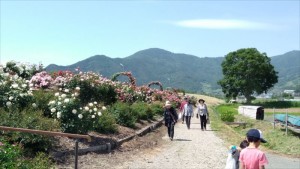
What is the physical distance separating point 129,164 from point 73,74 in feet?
27.6

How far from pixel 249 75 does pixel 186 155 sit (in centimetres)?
7965

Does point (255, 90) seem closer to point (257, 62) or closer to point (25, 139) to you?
point (257, 62)

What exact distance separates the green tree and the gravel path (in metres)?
73.9

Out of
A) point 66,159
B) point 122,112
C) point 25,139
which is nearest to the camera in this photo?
point 25,139

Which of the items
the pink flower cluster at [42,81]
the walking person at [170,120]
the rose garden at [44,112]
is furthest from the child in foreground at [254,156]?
the pink flower cluster at [42,81]

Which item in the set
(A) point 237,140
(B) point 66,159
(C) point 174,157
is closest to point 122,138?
(C) point 174,157

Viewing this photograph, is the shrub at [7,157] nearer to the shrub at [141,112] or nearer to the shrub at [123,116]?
the shrub at [123,116]

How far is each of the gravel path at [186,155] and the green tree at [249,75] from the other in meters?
73.9

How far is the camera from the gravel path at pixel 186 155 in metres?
11.7

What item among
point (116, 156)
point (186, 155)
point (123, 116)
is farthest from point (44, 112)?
point (123, 116)

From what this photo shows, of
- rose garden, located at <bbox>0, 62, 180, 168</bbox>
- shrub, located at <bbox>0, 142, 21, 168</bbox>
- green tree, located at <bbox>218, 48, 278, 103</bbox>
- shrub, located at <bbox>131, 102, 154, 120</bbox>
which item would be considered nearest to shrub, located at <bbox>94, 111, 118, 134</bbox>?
rose garden, located at <bbox>0, 62, 180, 168</bbox>

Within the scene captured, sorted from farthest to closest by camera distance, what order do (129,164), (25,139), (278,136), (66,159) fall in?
1. (278,136)
2. (129,164)
3. (66,159)
4. (25,139)

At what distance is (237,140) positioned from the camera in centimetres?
1880

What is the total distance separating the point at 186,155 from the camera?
1365cm
